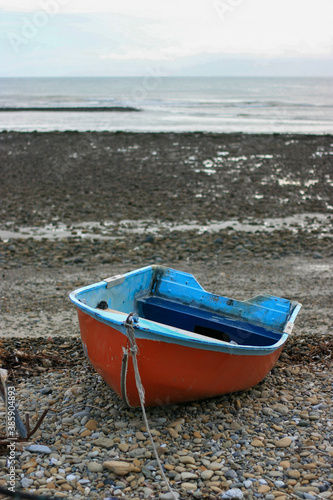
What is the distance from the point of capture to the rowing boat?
4.46m

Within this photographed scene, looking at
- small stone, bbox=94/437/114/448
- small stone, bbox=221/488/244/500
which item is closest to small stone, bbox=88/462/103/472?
small stone, bbox=94/437/114/448

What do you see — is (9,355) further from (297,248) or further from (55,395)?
(297,248)

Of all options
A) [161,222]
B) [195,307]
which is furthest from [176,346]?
[161,222]

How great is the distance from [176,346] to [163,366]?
237mm

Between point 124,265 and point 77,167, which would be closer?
point 124,265

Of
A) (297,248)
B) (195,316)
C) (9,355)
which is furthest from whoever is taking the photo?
(297,248)

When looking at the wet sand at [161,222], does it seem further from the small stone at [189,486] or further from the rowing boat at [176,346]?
the small stone at [189,486]

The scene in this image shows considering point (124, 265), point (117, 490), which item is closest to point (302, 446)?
point (117, 490)

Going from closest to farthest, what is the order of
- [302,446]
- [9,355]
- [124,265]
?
[302,446] < [9,355] < [124,265]

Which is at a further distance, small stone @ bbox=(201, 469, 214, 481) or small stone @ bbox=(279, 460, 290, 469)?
small stone @ bbox=(279, 460, 290, 469)

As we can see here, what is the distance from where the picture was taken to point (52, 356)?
6051 millimetres

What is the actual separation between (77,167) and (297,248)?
11.1 meters

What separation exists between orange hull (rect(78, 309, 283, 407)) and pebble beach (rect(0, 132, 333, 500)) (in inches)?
10.3

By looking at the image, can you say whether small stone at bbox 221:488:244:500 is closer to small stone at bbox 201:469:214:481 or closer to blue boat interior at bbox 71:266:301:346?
small stone at bbox 201:469:214:481
